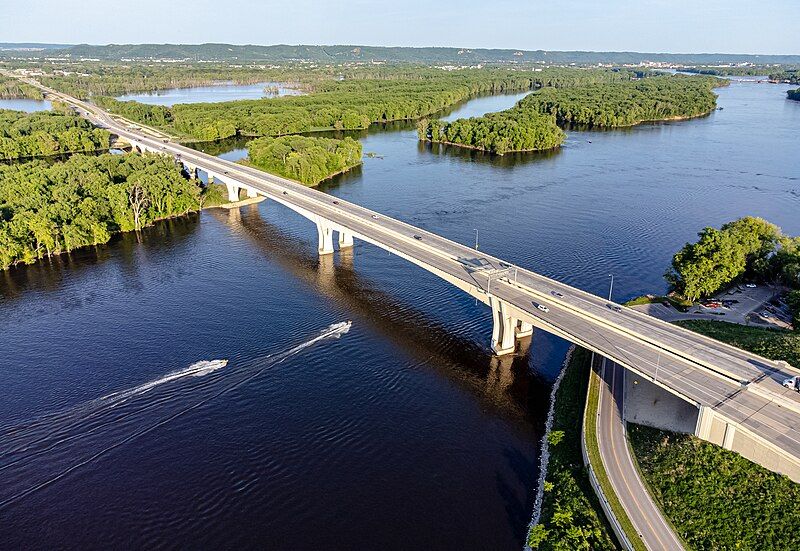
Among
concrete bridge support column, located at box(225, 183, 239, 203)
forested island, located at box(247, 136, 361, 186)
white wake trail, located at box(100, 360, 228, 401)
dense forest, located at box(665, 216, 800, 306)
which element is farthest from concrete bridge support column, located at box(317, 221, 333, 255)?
dense forest, located at box(665, 216, 800, 306)

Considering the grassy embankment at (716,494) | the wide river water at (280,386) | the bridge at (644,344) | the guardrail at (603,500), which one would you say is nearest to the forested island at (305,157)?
the wide river water at (280,386)

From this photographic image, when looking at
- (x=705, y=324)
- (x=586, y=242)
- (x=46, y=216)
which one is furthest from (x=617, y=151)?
(x=46, y=216)

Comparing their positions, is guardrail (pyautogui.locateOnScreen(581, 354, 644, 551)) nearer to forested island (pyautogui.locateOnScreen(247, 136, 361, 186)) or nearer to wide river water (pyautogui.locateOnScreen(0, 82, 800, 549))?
wide river water (pyautogui.locateOnScreen(0, 82, 800, 549))

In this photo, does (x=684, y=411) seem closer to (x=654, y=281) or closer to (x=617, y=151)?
(x=654, y=281)

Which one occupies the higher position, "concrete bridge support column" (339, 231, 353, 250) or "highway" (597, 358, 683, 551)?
"concrete bridge support column" (339, 231, 353, 250)

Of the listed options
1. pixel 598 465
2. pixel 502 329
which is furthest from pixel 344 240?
pixel 598 465

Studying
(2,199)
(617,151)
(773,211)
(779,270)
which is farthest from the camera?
(617,151)

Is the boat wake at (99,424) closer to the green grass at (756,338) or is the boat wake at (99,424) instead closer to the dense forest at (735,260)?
the green grass at (756,338)

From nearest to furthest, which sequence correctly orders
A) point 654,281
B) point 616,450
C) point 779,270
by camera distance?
point 616,450
point 779,270
point 654,281
